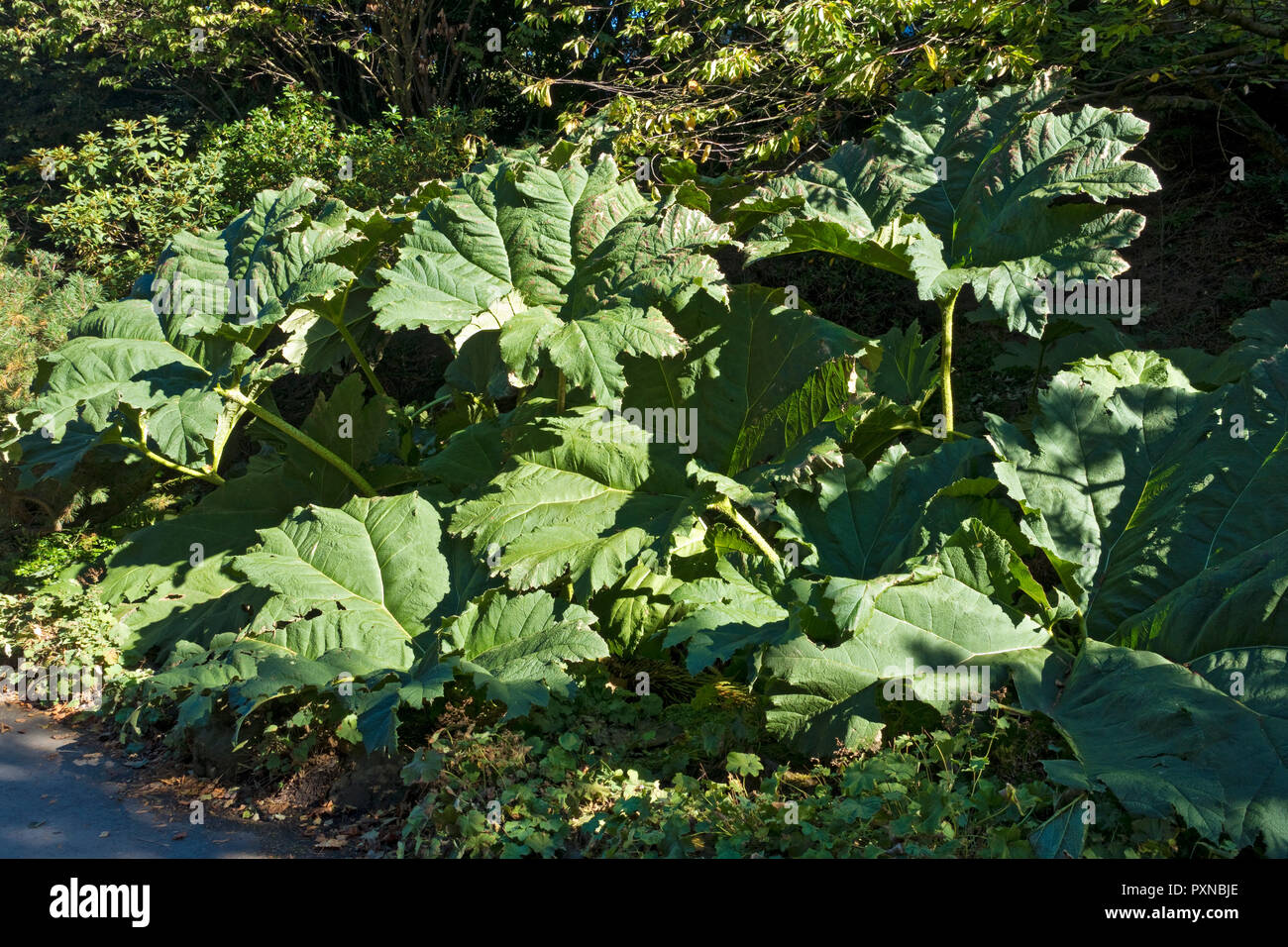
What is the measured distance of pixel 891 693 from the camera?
10.9 ft

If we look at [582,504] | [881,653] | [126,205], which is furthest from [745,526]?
[126,205]

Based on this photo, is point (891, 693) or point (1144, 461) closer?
point (891, 693)

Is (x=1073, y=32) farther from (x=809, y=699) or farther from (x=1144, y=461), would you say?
(x=809, y=699)

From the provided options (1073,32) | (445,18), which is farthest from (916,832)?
(445,18)

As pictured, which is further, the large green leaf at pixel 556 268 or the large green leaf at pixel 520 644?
the large green leaf at pixel 556 268

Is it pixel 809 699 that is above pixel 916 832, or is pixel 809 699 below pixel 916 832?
above

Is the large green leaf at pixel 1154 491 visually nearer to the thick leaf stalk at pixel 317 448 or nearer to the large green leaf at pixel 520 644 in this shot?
the large green leaf at pixel 520 644

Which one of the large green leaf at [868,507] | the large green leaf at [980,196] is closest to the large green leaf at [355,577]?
the large green leaf at [868,507]

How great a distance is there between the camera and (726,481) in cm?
380

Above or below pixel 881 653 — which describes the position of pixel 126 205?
above

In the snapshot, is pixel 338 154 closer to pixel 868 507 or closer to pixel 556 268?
pixel 556 268

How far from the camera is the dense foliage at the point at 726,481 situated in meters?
3.25

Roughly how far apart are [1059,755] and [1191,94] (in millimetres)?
6882

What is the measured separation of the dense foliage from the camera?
3.25 meters
